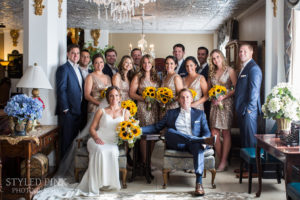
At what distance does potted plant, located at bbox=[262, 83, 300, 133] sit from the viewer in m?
3.94

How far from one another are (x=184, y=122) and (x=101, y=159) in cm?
122

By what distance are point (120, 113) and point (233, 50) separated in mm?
4346

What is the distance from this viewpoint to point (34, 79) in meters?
4.61

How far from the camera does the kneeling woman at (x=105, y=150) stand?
431cm

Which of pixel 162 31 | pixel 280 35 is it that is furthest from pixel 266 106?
pixel 162 31

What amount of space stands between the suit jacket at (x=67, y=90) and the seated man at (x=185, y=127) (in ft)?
4.18

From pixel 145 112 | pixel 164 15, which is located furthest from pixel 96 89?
pixel 164 15

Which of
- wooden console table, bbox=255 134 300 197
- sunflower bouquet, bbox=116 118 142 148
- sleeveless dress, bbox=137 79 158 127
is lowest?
wooden console table, bbox=255 134 300 197

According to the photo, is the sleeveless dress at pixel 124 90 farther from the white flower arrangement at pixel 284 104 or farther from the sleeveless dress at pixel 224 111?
the white flower arrangement at pixel 284 104

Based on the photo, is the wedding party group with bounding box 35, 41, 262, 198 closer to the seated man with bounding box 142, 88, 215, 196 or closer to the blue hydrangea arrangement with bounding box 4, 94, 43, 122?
the seated man with bounding box 142, 88, 215, 196

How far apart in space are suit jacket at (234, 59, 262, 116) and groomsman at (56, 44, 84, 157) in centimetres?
245

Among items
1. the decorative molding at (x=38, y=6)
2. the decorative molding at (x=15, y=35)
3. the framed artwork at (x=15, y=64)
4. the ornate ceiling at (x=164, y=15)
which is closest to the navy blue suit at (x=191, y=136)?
the decorative molding at (x=38, y=6)

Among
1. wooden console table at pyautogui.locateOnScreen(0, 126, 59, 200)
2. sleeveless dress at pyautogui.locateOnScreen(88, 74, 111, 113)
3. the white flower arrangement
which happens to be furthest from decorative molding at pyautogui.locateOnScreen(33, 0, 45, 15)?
the white flower arrangement

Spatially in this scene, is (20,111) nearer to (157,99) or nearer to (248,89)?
(157,99)
